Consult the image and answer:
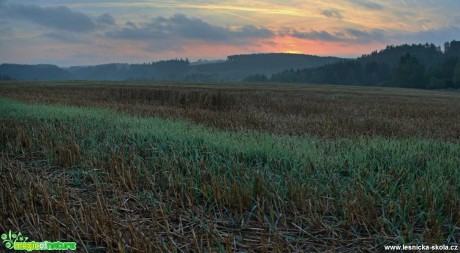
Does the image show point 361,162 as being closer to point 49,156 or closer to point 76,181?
point 76,181

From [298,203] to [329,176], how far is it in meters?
0.93

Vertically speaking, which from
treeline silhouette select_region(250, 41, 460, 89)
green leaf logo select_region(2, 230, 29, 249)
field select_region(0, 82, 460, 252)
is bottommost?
green leaf logo select_region(2, 230, 29, 249)

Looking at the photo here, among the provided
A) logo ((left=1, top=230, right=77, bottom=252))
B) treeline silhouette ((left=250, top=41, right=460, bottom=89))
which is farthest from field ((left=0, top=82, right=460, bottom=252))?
treeline silhouette ((left=250, top=41, right=460, bottom=89))

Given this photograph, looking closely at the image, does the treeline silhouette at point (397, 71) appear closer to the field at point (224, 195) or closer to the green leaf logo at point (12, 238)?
the field at point (224, 195)

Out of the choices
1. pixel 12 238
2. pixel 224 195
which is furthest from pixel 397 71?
pixel 12 238

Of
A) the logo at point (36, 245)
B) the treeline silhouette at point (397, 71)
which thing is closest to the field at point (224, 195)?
the logo at point (36, 245)

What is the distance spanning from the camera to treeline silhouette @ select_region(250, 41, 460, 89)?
3492 inches

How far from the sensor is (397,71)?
328 feet

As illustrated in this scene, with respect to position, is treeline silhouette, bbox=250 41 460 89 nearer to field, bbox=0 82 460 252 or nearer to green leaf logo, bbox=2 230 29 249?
field, bbox=0 82 460 252

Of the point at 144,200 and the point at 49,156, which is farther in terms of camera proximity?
the point at 49,156

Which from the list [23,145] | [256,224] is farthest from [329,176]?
[23,145]

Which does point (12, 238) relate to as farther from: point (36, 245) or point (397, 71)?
point (397, 71)

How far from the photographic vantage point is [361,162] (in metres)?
5.30

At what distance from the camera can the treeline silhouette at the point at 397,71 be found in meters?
88.7
